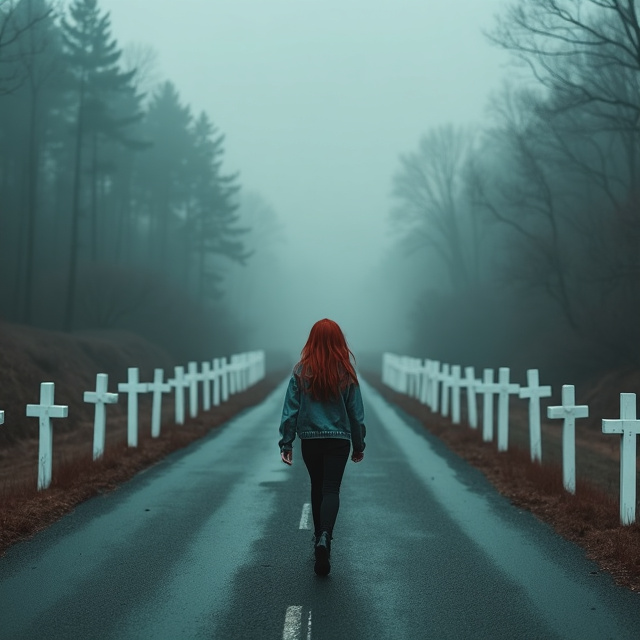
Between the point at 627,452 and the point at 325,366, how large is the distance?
344 cm

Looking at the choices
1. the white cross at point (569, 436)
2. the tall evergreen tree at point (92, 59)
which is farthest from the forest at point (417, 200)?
the white cross at point (569, 436)

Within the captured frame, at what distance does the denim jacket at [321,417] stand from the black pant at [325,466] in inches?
3.3

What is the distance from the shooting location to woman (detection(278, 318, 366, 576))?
25.2ft

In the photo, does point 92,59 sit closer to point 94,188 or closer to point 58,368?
point 94,188

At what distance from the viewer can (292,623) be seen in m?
6.07

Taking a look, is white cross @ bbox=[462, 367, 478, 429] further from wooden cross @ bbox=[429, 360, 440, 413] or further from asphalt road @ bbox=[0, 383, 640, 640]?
asphalt road @ bbox=[0, 383, 640, 640]

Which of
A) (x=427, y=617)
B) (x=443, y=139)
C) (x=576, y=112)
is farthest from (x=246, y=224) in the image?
(x=427, y=617)

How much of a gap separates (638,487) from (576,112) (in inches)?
1061

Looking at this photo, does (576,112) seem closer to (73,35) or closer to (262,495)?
(73,35)

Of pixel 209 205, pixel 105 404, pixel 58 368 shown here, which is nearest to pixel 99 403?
pixel 105 404

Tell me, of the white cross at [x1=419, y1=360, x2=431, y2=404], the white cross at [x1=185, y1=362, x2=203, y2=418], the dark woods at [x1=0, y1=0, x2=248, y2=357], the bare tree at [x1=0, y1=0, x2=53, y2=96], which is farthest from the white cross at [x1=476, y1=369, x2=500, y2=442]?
the dark woods at [x1=0, y1=0, x2=248, y2=357]

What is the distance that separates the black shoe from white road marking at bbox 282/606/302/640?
84 cm

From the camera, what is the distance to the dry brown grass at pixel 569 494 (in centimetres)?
805

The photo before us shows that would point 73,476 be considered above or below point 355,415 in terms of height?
below
